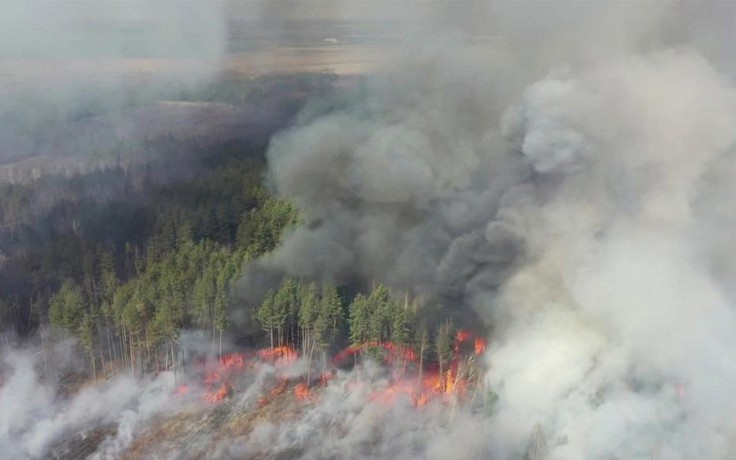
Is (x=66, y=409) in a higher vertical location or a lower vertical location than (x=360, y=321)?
lower

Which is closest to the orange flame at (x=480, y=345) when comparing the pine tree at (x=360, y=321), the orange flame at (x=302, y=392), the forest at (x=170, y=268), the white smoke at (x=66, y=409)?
the forest at (x=170, y=268)

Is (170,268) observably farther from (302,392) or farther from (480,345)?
(480,345)

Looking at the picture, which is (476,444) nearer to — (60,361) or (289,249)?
(289,249)

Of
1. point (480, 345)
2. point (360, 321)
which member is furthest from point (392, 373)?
point (480, 345)

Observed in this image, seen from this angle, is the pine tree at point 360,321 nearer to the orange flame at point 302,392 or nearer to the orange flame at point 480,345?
the orange flame at point 302,392

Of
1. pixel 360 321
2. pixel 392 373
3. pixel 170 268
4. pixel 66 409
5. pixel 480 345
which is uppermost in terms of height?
pixel 170 268

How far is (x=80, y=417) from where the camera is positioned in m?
17.8

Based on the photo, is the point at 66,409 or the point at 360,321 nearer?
the point at 66,409

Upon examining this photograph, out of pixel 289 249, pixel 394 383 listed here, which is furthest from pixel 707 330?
pixel 289 249

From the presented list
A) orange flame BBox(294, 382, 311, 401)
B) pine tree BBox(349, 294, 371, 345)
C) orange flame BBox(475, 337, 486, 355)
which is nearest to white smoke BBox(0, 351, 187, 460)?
orange flame BBox(294, 382, 311, 401)

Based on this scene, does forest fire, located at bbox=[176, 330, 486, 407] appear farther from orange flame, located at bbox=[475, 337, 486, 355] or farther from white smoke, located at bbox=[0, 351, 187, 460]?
white smoke, located at bbox=[0, 351, 187, 460]

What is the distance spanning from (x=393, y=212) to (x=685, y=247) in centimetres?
981

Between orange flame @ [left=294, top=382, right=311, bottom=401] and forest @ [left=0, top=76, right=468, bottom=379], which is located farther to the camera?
forest @ [left=0, top=76, right=468, bottom=379]

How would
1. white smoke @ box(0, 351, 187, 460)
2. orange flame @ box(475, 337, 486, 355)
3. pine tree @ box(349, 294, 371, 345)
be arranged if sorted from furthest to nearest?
orange flame @ box(475, 337, 486, 355) → pine tree @ box(349, 294, 371, 345) → white smoke @ box(0, 351, 187, 460)
